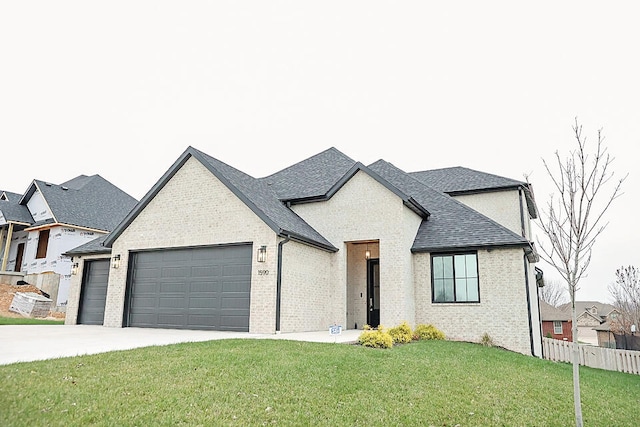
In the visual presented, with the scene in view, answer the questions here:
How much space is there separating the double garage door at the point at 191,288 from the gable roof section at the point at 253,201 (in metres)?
1.25

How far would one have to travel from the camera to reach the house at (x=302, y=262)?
44.0 feet

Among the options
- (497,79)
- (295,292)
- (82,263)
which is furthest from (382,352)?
(82,263)

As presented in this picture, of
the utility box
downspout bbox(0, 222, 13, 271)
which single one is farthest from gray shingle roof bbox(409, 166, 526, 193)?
downspout bbox(0, 222, 13, 271)

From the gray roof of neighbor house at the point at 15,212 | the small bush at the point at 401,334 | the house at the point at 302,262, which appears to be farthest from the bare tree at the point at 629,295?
the gray roof of neighbor house at the point at 15,212

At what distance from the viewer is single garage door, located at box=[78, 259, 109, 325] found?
17062 millimetres

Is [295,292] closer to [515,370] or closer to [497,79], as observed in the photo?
[515,370]

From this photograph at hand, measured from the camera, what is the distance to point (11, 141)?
2780 cm

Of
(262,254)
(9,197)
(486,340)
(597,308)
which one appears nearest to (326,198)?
(262,254)

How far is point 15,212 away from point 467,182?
2993cm

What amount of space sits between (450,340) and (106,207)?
26887 millimetres

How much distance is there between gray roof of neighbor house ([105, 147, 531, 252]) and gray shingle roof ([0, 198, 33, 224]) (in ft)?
58.8

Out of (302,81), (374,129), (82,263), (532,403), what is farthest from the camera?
(374,129)

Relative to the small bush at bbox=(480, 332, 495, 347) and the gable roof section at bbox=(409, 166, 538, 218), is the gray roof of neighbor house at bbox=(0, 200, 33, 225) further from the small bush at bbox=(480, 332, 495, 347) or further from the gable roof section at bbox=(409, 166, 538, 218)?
the small bush at bbox=(480, 332, 495, 347)

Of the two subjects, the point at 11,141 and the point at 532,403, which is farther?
the point at 11,141
